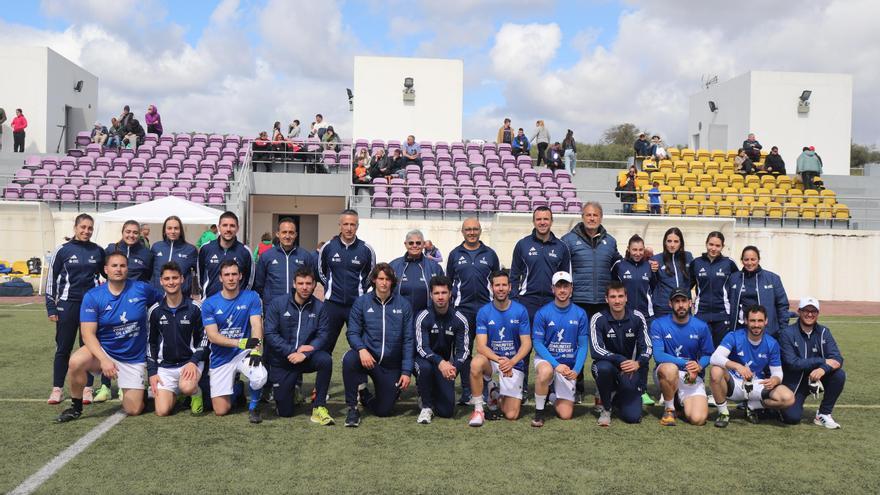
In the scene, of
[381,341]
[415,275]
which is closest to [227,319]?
[381,341]

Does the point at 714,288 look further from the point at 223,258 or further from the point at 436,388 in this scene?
the point at 223,258

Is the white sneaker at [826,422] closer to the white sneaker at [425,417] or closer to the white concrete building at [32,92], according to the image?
the white sneaker at [425,417]

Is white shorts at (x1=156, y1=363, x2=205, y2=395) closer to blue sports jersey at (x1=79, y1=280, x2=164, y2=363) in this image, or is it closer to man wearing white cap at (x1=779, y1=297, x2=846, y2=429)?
blue sports jersey at (x1=79, y1=280, x2=164, y2=363)

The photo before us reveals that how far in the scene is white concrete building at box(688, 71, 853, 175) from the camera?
91.7 ft

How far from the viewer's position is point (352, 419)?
6.08 metres

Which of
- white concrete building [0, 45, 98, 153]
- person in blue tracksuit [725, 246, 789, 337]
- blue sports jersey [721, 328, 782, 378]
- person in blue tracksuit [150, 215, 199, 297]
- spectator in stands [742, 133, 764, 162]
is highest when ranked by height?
white concrete building [0, 45, 98, 153]

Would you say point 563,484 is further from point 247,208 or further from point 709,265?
point 247,208

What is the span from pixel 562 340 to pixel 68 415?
13.6ft

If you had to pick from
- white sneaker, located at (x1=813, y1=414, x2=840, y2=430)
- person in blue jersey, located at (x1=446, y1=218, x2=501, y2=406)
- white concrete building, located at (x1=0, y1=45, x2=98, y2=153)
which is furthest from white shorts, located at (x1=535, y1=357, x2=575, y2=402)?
white concrete building, located at (x1=0, y1=45, x2=98, y2=153)

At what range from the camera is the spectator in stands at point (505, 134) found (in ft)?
84.2

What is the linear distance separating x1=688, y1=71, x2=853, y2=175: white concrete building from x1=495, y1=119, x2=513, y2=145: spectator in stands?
371 inches

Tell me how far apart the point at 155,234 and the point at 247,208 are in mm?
3104

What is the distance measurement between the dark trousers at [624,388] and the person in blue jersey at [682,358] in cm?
22

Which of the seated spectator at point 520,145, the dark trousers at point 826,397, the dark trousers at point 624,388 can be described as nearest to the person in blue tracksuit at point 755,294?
the dark trousers at point 826,397
